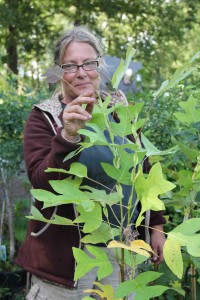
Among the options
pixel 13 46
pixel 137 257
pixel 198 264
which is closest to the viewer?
pixel 137 257

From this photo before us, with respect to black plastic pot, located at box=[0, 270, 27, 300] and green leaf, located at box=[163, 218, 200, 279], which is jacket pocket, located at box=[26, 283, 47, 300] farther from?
black plastic pot, located at box=[0, 270, 27, 300]

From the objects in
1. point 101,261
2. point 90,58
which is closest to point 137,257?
point 101,261

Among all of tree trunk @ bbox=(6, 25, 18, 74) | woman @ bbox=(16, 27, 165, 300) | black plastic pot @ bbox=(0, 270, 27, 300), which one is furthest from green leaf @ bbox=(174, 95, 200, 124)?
tree trunk @ bbox=(6, 25, 18, 74)

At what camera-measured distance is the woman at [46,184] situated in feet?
6.14

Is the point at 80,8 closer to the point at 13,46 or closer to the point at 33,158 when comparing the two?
the point at 13,46

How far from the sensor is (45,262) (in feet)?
6.66

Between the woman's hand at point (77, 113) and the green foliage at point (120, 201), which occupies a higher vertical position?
the woman's hand at point (77, 113)

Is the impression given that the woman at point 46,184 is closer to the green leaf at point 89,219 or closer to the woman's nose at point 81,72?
the woman's nose at point 81,72

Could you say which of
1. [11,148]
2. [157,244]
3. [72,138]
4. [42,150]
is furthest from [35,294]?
[11,148]

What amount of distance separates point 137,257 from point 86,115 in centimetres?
41

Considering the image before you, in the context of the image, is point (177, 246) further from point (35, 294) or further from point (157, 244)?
point (35, 294)

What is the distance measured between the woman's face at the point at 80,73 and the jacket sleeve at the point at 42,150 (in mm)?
187

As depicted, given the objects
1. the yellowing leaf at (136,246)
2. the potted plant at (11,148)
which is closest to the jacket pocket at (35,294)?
the yellowing leaf at (136,246)

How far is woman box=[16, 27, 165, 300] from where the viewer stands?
1871mm
